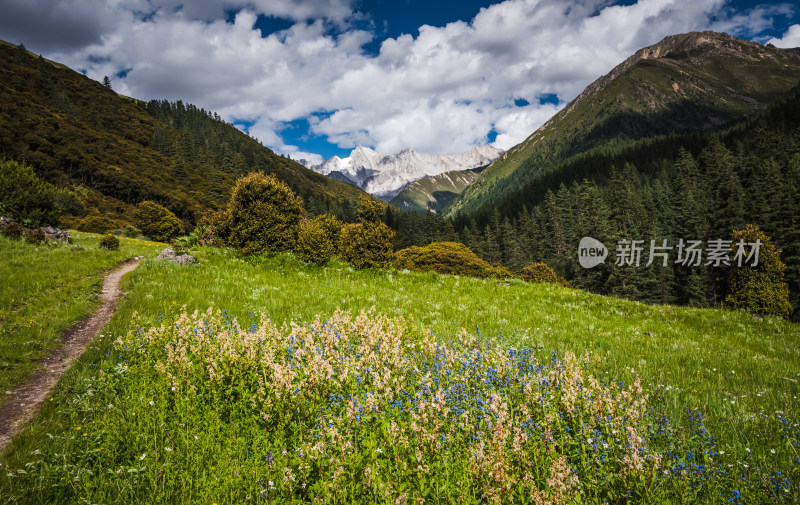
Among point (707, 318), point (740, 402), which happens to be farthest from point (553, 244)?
point (740, 402)

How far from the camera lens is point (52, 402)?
4.83m

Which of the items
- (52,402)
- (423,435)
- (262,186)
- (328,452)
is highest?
(262,186)

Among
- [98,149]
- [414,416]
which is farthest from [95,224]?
[414,416]

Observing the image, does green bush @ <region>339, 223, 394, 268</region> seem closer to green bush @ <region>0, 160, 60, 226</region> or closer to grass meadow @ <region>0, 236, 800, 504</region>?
grass meadow @ <region>0, 236, 800, 504</region>

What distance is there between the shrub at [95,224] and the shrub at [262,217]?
185 ft

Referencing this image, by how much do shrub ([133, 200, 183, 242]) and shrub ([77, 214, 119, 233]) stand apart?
4949 mm

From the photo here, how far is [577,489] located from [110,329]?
32.1 ft

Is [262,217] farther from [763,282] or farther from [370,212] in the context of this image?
[763,282]

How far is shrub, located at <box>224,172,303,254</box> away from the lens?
19719 mm

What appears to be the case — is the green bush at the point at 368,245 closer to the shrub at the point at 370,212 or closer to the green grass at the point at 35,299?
the shrub at the point at 370,212

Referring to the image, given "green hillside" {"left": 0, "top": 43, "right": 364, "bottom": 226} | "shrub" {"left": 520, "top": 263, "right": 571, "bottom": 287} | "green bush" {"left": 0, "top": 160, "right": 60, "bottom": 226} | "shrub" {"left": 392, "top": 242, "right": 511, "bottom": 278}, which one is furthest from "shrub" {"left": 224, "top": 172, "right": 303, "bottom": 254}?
"green hillside" {"left": 0, "top": 43, "right": 364, "bottom": 226}

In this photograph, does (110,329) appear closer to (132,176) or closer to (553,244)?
(132,176)

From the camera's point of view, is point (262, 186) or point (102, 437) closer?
point (102, 437)

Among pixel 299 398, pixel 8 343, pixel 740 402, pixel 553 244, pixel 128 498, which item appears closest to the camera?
pixel 128 498
